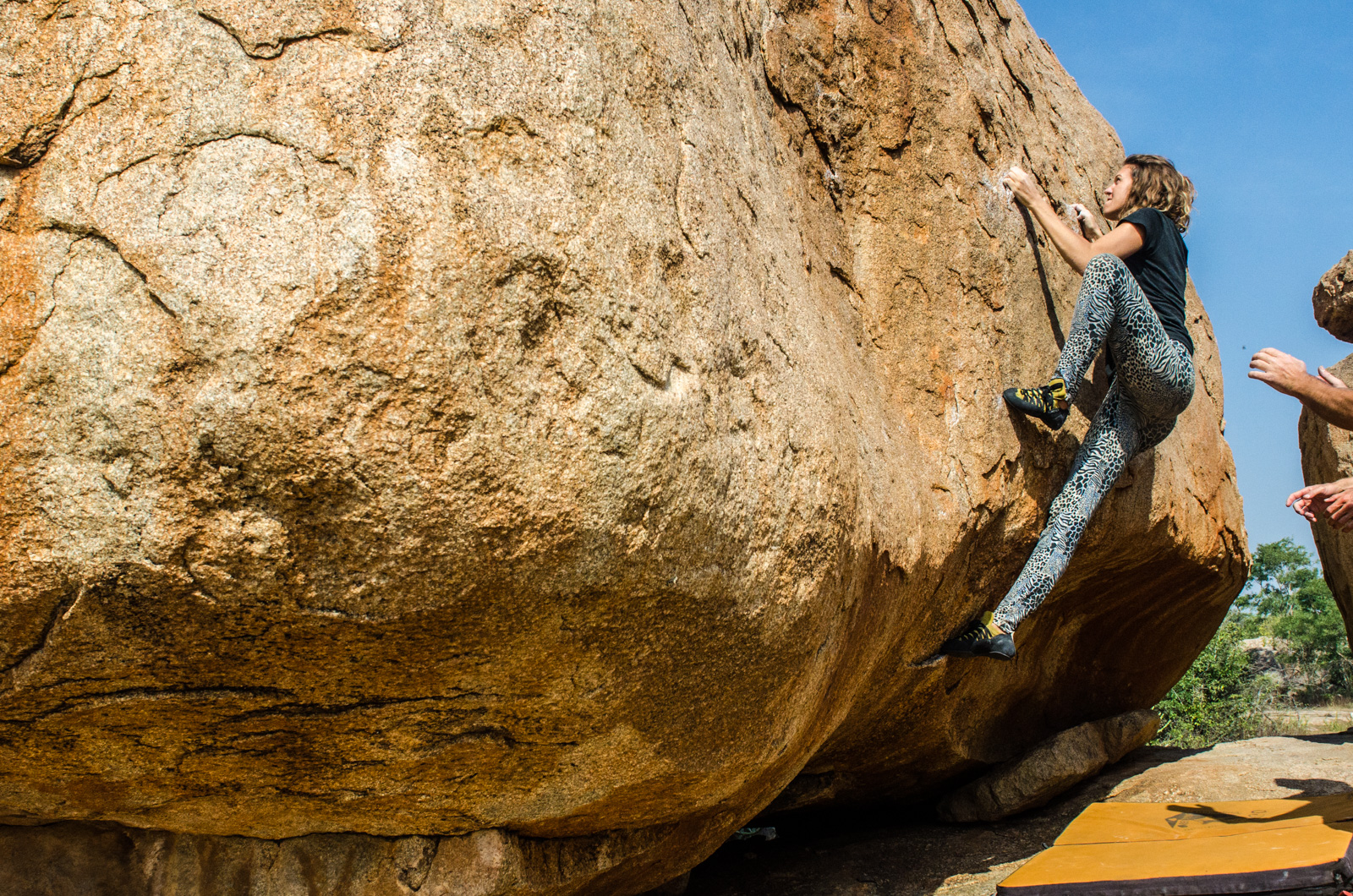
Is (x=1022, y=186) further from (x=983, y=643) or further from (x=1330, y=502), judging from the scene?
(x=983, y=643)

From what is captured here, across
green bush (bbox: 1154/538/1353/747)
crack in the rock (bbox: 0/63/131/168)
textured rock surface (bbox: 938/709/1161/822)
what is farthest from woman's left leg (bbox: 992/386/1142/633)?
green bush (bbox: 1154/538/1353/747)

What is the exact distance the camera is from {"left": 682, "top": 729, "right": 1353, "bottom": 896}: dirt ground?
14.1 ft

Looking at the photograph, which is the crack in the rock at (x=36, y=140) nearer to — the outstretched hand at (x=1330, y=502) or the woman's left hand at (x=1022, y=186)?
the woman's left hand at (x=1022, y=186)

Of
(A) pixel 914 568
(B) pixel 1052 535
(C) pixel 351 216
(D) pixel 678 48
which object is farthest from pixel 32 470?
(B) pixel 1052 535

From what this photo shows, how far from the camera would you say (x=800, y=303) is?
9.06 feet

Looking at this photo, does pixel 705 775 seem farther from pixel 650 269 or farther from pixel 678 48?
pixel 678 48

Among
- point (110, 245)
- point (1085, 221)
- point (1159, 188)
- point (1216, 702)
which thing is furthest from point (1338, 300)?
point (110, 245)

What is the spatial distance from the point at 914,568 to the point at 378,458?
1870 millimetres

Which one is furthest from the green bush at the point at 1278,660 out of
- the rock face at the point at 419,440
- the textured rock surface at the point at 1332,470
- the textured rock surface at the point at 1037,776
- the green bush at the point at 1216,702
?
the rock face at the point at 419,440

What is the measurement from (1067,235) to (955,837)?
2.91 metres

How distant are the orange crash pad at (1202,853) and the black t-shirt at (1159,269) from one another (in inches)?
68.5

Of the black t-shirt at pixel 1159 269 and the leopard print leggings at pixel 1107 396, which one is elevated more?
the black t-shirt at pixel 1159 269

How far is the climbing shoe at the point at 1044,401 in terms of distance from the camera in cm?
346

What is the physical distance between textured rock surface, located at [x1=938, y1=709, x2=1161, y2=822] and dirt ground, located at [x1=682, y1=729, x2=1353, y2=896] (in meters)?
0.08
